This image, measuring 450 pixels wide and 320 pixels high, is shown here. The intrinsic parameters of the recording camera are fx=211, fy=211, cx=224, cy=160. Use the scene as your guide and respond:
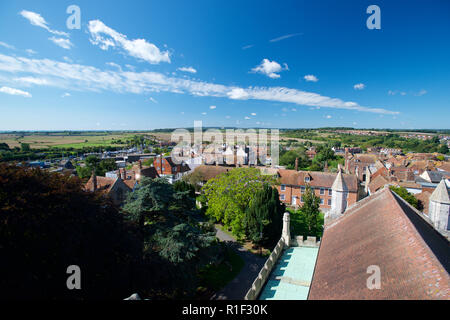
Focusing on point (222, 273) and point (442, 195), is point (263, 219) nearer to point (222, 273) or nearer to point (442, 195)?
point (222, 273)

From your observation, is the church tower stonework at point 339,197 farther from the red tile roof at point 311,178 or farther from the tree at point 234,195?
the red tile roof at point 311,178

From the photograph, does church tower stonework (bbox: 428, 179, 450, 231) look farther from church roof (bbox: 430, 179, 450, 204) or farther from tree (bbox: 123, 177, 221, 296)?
tree (bbox: 123, 177, 221, 296)

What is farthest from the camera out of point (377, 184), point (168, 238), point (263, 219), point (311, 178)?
point (377, 184)

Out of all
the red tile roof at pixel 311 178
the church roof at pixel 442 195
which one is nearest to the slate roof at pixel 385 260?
the church roof at pixel 442 195

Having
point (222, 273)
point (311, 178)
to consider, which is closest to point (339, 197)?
point (222, 273)

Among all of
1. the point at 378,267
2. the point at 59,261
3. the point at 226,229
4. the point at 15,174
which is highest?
the point at 15,174
